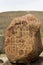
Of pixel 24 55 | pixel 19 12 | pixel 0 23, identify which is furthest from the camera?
pixel 19 12

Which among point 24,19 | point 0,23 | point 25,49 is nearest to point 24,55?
point 25,49

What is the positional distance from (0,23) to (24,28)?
67.3 ft

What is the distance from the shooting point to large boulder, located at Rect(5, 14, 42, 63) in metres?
9.34

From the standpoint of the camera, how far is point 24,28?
9.43 metres

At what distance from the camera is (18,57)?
9.45 meters

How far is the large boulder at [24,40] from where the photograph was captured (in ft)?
30.7

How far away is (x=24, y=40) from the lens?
9.41m

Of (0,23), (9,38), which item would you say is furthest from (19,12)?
(9,38)

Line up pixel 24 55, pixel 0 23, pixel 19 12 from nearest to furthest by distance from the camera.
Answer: pixel 24 55 → pixel 0 23 → pixel 19 12

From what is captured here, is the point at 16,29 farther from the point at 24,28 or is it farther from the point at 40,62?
the point at 40,62

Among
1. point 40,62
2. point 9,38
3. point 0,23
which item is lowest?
point 0,23

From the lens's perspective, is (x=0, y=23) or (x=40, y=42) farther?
(x=0, y=23)

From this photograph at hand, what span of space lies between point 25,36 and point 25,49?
0.33m

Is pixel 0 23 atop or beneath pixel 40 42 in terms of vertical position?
beneath
